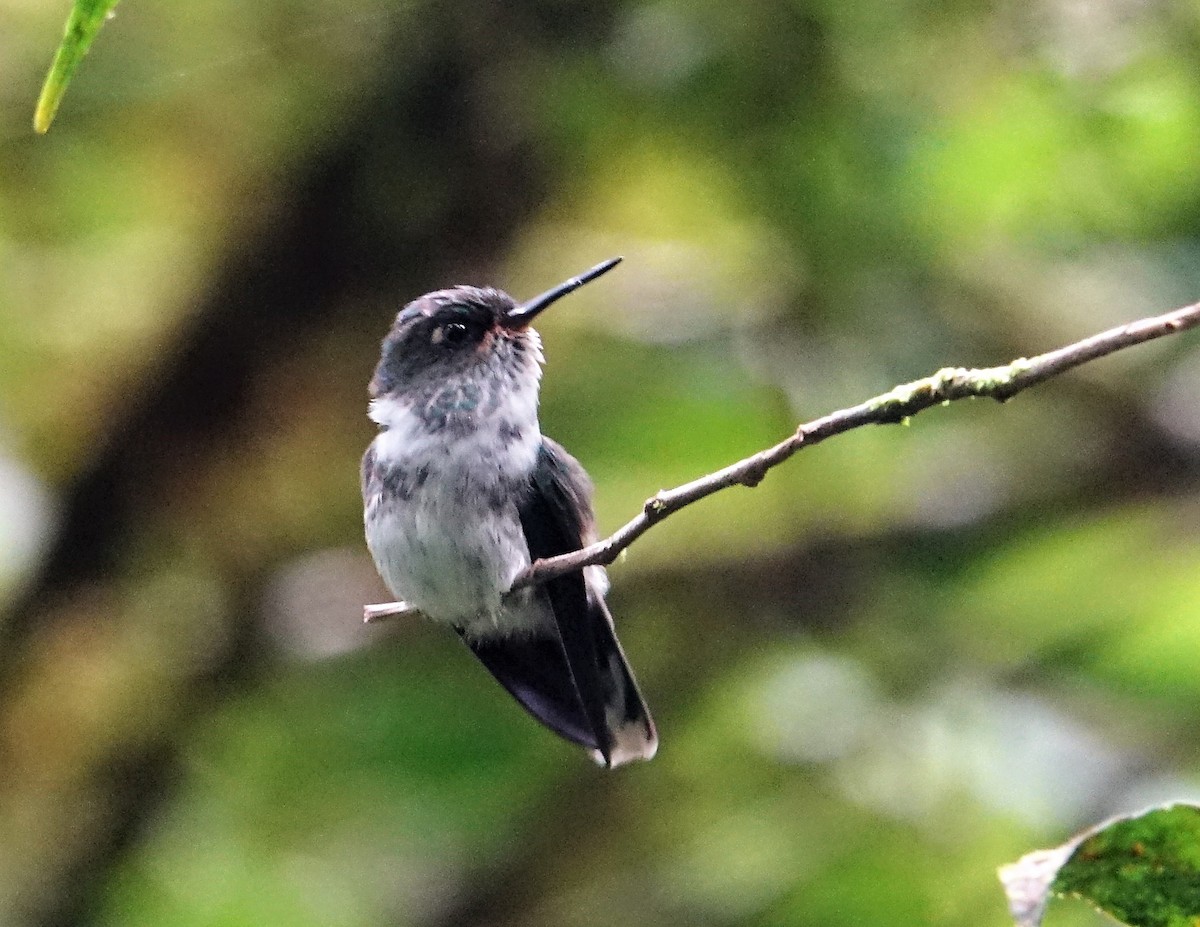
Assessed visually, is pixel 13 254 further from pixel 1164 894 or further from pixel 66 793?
pixel 1164 894

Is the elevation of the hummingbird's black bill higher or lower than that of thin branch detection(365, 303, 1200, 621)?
lower

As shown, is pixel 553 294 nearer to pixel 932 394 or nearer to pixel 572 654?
pixel 572 654

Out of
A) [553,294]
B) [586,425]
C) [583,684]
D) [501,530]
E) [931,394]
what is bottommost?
[586,425]

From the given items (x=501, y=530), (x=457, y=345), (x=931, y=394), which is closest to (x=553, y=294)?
(x=501, y=530)

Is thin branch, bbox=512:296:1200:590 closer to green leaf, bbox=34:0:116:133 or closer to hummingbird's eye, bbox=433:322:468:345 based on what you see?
green leaf, bbox=34:0:116:133

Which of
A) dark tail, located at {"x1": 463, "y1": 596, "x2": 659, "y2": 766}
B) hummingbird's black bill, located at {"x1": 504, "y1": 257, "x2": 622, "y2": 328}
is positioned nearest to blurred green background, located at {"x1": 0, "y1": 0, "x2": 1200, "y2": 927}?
dark tail, located at {"x1": 463, "y1": 596, "x2": 659, "y2": 766}

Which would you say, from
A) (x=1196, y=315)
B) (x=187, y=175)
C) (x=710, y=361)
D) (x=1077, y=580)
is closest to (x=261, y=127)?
(x=187, y=175)

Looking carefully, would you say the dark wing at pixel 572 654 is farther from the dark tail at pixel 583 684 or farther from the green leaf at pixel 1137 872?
the green leaf at pixel 1137 872
